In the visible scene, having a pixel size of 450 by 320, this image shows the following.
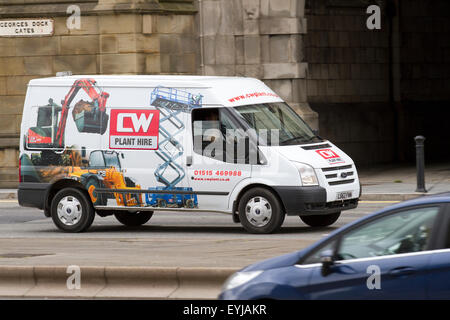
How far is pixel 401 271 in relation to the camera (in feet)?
24.3

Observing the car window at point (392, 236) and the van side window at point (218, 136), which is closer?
the car window at point (392, 236)

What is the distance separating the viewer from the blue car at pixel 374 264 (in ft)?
24.0

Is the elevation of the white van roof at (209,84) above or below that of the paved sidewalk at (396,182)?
above

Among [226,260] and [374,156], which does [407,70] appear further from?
[226,260]

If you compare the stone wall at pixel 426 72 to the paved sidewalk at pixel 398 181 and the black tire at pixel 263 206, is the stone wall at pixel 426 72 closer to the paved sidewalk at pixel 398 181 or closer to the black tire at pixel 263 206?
the paved sidewalk at pixel 398 181

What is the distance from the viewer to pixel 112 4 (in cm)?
2505

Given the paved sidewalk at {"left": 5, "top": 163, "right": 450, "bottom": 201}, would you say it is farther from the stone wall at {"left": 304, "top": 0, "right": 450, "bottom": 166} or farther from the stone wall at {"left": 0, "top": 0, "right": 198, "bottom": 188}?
the stone wall at {"left": 0, "top": 0, "right": 198, "bottom": 188}

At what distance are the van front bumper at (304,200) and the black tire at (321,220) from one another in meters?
0.85

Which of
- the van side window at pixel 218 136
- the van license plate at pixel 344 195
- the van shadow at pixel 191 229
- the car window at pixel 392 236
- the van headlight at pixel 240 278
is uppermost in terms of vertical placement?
the van side window at pixel 218 136

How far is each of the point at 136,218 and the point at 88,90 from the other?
2189 mm

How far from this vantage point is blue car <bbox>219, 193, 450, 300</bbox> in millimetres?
7324

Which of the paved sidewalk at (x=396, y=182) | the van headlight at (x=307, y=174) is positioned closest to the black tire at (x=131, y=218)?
the van headlight at (x=307, y=174)
